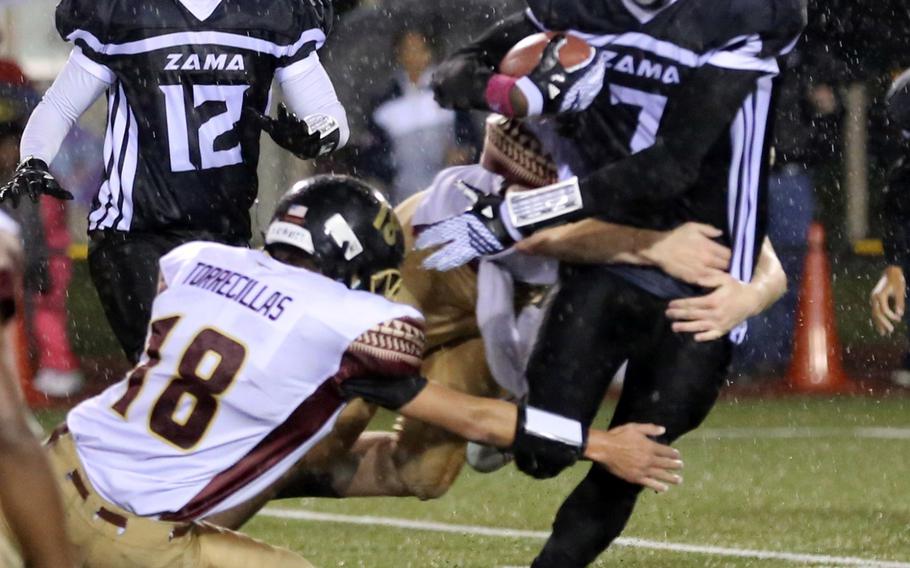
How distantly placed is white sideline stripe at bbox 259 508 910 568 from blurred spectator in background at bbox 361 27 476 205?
144 inches

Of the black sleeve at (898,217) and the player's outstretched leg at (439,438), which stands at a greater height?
the player's outstretched leg at (439,438)

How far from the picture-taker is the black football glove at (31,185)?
486 cm

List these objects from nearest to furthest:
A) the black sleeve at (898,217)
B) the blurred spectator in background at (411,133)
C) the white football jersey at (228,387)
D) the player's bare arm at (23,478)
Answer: the player's bare arm at (23,478), the white football jersey at (228,387), the black sleeve at (898,217), the blurred spectator in background at (411,133)

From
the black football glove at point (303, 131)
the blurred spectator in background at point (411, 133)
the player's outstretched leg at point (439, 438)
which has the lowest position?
the blurred spectator in background at point (411, 133)

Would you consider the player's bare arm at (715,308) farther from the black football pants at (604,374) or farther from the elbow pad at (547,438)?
the elbow pad at (547,438)

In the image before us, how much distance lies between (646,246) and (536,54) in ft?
1.70

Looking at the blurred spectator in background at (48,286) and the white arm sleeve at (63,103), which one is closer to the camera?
the white arm sleeve at (63,103)

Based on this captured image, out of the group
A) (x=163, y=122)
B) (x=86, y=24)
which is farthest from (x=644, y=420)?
(x=86, y=24)

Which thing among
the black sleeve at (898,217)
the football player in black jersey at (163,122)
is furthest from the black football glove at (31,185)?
the black sleeve at (898,217)

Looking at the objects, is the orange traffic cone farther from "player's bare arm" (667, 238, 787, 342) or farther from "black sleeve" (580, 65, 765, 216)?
"black sleeve" (580, 65, 765, 216)

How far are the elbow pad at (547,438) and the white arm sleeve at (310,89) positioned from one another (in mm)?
1376

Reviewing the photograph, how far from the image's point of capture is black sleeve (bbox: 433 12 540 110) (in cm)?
436

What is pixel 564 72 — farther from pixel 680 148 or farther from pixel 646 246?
pixel 646 246

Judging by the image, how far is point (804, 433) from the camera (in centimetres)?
802
